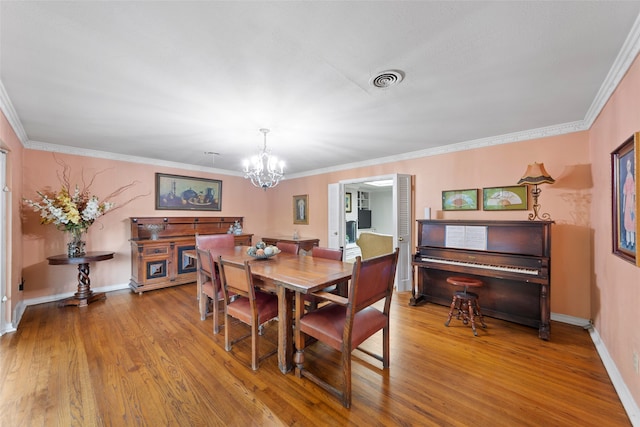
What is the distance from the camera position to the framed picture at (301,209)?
584 centimetres

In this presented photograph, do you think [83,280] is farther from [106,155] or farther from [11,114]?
[11,114]

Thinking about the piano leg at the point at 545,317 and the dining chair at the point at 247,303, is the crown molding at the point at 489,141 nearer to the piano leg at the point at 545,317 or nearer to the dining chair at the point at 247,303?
the piano leg at the point at 545,317

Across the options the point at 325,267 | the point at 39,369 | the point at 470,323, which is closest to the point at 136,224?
the point at 39,369

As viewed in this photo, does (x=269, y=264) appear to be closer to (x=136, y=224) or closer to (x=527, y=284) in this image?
(x=527, y=284)

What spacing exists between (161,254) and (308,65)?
396 centimetres

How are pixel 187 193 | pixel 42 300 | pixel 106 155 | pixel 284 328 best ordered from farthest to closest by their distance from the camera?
pixel 187 193 < pixel 106 155 < pixel 42 300 < pixel 284 328

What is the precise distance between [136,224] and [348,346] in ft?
14.3

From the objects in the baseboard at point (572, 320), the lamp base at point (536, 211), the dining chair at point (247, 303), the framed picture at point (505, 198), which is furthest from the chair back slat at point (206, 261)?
the baseboard at point (572, 320)

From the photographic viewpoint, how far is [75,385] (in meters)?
1.89

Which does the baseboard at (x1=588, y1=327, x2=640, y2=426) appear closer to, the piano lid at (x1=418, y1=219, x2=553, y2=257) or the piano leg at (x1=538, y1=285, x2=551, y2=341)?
the piano leg at (x1=538, y1=285, x2=551, y2=341)

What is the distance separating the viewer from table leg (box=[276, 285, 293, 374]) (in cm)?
201

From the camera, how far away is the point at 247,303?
2303 mm

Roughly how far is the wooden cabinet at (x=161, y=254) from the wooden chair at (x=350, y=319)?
131 inches

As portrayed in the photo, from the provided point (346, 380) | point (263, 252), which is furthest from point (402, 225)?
point (346, 380)
